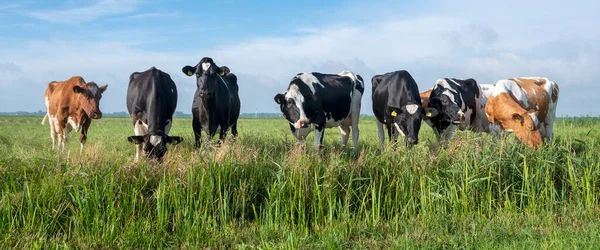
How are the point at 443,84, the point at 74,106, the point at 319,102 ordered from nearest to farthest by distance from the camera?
the point at 319,102 < the point at 443,84 < the point at 74,106

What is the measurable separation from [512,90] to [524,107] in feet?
1.68

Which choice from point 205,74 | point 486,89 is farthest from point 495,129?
point 205,74

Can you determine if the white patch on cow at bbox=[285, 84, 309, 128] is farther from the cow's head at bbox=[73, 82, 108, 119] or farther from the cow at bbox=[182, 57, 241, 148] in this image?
the cow's head at bbox=[73, 82, 108, 119]

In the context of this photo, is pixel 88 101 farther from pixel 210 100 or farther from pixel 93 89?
pixel 210 100

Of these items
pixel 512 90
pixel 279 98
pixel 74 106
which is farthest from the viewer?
pixel 74 106

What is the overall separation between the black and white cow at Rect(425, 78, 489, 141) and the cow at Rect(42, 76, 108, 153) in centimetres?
842

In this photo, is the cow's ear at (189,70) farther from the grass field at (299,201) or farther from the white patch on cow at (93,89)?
the white patch on cow at (93,89)

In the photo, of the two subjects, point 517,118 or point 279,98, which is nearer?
point 517,118

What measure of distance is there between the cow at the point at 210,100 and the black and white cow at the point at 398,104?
355 centimetres

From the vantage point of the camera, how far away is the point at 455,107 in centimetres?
1280

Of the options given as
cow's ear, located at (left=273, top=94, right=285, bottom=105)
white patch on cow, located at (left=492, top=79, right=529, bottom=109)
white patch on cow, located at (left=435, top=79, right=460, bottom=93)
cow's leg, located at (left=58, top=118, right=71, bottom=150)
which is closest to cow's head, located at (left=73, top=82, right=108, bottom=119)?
cow's leg, located at (left=58, top=118, right=71, bottom=150)

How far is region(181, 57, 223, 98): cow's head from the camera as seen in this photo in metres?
10.8

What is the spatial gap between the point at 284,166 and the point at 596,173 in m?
5.33

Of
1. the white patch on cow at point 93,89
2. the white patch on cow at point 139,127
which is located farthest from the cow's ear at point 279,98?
the white patch on cow at point 93,89
